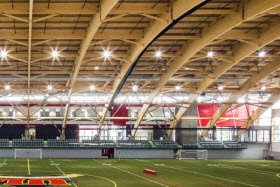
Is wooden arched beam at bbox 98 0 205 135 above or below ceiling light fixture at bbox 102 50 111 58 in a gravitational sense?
above

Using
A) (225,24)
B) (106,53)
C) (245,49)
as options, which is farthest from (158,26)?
(245,49)

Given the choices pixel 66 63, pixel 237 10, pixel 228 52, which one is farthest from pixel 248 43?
pixel 66 63

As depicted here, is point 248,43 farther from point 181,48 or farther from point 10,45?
point 10,45

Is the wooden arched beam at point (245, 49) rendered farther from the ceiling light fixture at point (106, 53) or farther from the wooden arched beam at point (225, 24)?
the ceiling light fixture at point (106, 53)

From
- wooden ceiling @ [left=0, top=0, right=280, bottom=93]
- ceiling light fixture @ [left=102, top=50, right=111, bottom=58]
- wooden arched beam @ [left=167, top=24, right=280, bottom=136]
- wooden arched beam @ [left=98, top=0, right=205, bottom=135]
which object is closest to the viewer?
wooden arched beam @ [left=98, top=0, right=205, bottom=135]

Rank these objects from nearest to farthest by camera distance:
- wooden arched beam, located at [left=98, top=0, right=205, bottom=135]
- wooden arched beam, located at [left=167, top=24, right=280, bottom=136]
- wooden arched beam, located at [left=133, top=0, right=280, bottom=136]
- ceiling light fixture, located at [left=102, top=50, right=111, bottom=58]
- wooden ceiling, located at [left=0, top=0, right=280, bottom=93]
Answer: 1. wooden arched beam, located at [left=98, top=0, right=205, bottom=135]
2. wooden arched beam, located at [left=133, top=0, right=280, bottom=136]
3. wooden ceiling, located at [left=0, top=0, right=280, bottom=93]
4. wooden arched beam, located at [left=167, top=24, right=280, bottom=136]
5. ceiling light fixture, located at [left=102, top=50, right=111, bottom=58]

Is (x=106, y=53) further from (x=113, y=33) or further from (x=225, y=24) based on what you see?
(x=225, y=24)

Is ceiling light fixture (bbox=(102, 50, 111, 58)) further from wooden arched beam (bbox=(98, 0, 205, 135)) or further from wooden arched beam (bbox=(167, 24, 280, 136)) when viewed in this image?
wooden arched beam (bbox=(167, 24, 280, 136))

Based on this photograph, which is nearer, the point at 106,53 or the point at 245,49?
the point at 106,53

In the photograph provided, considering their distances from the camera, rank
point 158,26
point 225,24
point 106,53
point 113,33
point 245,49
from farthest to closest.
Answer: point 245,49 → point 106,53 → point 113,33 → point 225,24 → point 158,26

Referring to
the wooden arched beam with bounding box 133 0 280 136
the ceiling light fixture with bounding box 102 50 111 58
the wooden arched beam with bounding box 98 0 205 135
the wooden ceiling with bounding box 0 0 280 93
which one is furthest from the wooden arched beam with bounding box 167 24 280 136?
the ceiling light fixture with bounding box 102 50 111 58

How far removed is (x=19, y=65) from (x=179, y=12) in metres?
22.3

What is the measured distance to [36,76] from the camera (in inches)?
1754

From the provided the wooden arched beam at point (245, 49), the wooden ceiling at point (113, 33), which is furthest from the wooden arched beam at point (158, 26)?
the wooden arched beam at point (245, 49)
